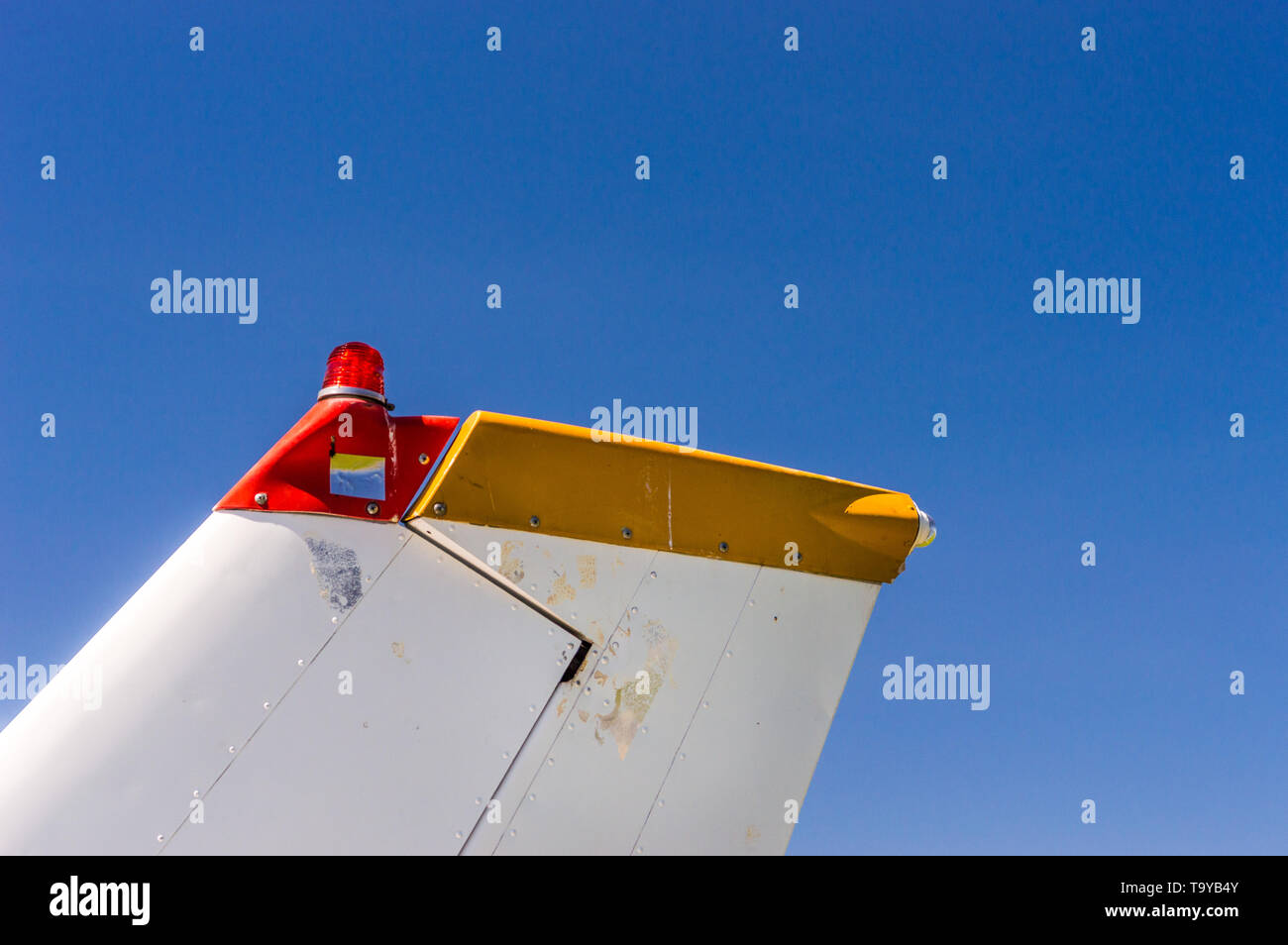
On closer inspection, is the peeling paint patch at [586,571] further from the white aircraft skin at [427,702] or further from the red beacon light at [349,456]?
the red beacon light at [349,456]

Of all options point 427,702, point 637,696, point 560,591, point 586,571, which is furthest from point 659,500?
point 427,702

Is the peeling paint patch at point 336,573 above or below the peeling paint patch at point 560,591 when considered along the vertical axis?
above

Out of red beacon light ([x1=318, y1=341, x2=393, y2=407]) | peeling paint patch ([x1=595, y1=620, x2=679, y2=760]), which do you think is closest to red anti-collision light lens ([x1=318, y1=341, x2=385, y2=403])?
red beacon light ([x1=318, y1=341, x2=393, y2=407])

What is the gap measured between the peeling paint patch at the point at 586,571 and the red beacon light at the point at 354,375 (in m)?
0.96

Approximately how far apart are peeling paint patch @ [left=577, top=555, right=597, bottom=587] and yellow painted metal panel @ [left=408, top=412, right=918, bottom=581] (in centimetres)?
8

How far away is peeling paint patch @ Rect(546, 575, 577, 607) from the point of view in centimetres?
400

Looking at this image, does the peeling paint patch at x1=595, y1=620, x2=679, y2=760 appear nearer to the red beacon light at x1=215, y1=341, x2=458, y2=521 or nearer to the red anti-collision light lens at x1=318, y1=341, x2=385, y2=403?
the red beacon light at x1=215, y1=341, x2=458, y2=521

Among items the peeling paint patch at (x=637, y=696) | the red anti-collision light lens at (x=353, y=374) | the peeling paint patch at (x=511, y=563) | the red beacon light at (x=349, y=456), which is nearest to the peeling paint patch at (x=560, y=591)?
the peeling paint patch at (x=511, y=563)

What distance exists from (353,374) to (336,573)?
0.79m

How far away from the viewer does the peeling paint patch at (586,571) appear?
406 cm

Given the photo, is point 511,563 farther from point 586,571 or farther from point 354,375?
point 354,375

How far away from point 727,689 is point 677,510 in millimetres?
728
